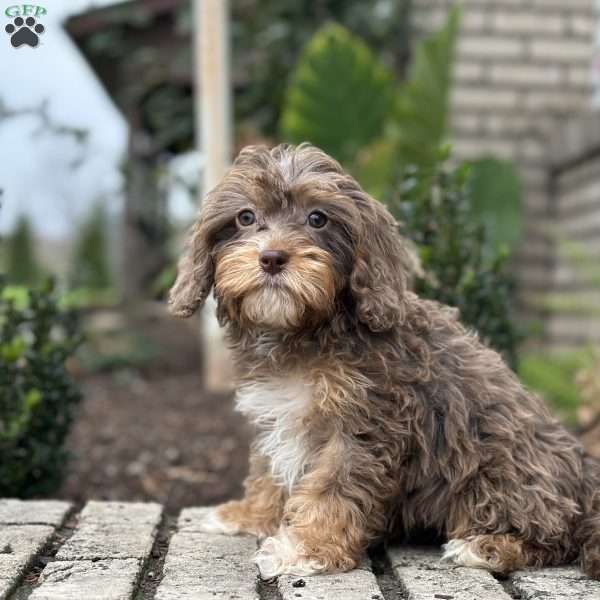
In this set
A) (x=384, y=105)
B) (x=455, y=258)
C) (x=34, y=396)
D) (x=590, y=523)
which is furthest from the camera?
(x=384, y=105)

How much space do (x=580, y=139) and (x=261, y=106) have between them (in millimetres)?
3780

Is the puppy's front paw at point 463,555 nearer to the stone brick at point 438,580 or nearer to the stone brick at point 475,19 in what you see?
the stone brick at point 438,580

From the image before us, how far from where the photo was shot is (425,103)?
Result: 9.12 meters

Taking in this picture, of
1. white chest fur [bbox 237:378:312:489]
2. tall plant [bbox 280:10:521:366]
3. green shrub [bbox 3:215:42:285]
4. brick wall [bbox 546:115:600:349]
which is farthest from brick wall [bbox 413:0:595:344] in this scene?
green shrub [bbox 3:215:42:285]

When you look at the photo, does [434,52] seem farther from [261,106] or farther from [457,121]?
[261,106]

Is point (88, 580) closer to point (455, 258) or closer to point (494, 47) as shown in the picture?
point (455, 258)

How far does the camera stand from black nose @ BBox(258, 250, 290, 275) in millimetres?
3182

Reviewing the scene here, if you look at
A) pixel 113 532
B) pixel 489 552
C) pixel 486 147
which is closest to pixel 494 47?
pixel 486 147

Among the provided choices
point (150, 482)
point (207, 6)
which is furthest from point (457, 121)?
point (150, 482)

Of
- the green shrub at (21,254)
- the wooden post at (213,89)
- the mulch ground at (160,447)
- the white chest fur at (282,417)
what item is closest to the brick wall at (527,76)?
the wooden post at (213,89)

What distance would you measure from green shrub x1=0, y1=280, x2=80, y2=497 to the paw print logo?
160 centimetres

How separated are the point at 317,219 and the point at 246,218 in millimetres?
264

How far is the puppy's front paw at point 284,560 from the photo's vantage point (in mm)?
3324

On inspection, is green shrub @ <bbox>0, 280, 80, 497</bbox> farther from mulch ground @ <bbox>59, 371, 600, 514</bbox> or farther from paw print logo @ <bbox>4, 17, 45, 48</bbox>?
paw print logo @ <bbox>4, 17, 45, 48</bbox>
